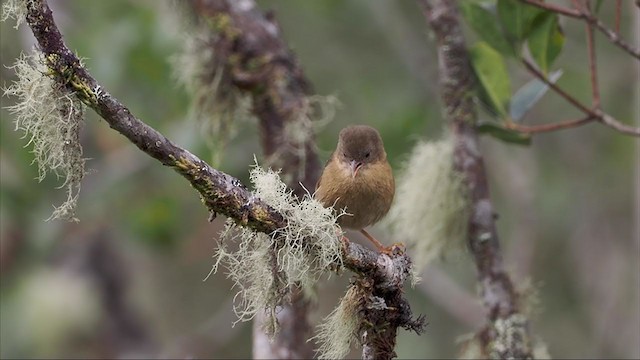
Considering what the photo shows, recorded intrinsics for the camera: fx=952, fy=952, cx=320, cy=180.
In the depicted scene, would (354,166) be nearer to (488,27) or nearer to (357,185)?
(357,185)

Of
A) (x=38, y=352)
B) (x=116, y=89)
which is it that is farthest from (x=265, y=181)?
(x=116, y=89)

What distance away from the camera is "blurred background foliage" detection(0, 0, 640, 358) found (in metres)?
6.10

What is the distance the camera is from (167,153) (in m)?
2.60

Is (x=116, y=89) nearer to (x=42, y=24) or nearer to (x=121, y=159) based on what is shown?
(x=121, y=159)

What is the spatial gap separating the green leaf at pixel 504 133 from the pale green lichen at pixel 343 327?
144 cm

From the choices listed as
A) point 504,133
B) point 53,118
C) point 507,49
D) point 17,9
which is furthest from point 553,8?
point 17,9

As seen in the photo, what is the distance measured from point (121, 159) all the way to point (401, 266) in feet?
12.5

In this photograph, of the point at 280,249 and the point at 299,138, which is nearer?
the point at 280,249

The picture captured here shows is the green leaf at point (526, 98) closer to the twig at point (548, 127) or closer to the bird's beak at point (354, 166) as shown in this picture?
the twig at point (548, 127)

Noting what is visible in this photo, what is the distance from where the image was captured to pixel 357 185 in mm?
4113

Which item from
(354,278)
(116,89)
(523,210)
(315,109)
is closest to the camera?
(354,278)

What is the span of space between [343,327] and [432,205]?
1.36m

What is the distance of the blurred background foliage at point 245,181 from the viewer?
610cm

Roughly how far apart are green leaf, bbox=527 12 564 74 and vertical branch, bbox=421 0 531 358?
35 centimetres
